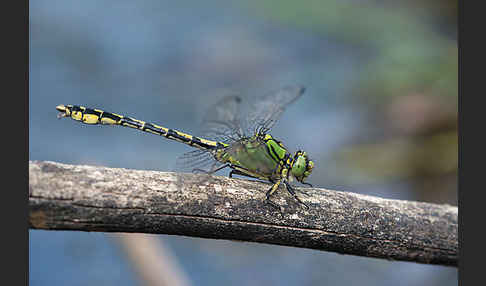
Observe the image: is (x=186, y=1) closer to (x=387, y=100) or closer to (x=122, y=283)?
(x=387, y=100)

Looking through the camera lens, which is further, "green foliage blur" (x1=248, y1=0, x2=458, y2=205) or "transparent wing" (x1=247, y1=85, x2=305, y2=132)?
"green foliage blur" (x1=248, y1=0, x2=458, y2=205)

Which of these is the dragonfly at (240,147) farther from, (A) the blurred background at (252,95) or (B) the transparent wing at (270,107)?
(A) the blurred background at (252,95)

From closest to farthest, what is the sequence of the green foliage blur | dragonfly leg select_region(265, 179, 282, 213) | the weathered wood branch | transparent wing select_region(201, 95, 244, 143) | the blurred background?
the weathered wood branch < dragonfly leg select_region(265, 179, 282, 213) < transparent wing select_region(201, 95, 244, 143) < the blurred background < the green foliage blur

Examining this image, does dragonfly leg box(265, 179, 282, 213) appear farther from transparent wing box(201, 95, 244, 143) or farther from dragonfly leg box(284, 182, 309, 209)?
transparent wing box(201, 95, 244, 143)

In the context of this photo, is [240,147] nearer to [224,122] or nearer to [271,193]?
[224,122]

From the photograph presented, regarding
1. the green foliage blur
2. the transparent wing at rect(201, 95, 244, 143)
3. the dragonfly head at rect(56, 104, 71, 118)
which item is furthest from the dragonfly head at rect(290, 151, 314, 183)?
the green foliage blur

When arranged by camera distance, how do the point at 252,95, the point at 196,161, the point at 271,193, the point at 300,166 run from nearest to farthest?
the point at 271,193
the point at 196,161
the point at 300,166
the point at 252,95

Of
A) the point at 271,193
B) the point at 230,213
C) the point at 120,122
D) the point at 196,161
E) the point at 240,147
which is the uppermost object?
the point at 120,122

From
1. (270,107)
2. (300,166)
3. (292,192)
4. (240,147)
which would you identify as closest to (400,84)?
(270,107)
